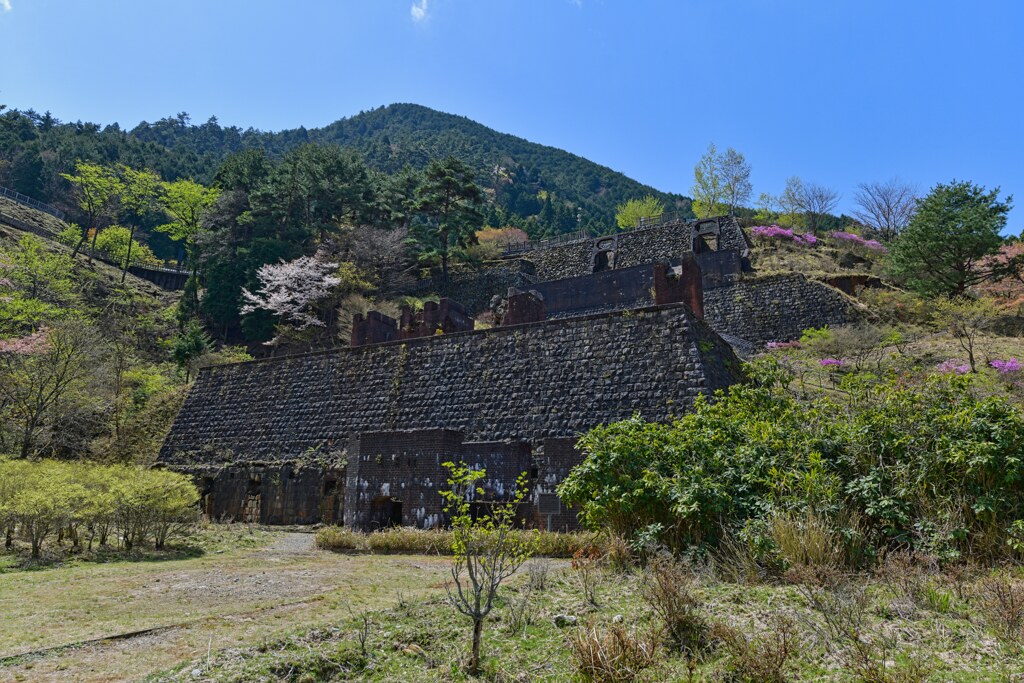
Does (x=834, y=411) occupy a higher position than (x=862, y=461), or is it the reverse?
(x=834, y=411)

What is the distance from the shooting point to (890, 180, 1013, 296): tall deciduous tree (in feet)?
96.0

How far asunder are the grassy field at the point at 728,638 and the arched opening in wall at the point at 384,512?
974cm

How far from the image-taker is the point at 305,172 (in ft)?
151

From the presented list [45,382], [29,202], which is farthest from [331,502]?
[29,202]

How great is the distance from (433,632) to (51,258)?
135 feet

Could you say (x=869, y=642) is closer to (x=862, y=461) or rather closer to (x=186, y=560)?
(x=862, y=461)

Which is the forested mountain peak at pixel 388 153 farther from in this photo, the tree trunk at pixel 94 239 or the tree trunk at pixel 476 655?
the tree trunk at pixel 476 655

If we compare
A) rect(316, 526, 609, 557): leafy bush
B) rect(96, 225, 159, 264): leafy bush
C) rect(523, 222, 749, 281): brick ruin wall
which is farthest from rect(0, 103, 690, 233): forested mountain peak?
rect(316, 526, 609, 557): leafy bush

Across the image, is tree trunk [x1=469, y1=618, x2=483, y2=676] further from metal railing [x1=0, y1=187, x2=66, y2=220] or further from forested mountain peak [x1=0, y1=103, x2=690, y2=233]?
metal railing [x1=0, y1=187, x2=66, y2=220]

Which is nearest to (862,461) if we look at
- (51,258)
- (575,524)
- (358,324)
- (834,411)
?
(834,411)

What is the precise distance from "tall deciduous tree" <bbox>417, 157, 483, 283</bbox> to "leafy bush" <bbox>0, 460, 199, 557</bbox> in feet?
106

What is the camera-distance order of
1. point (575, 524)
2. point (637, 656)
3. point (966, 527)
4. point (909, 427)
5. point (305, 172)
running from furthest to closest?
point (305, 172)
point (575, 524)
point (909, 427)
point (966, 527)
point (637, 656)

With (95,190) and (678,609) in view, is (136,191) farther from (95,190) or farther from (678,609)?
(678,609)

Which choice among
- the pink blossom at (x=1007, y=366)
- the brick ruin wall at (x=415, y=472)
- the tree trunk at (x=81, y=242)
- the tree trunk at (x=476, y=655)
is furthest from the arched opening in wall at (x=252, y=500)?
the tree trunk at (x=81, y=242)
